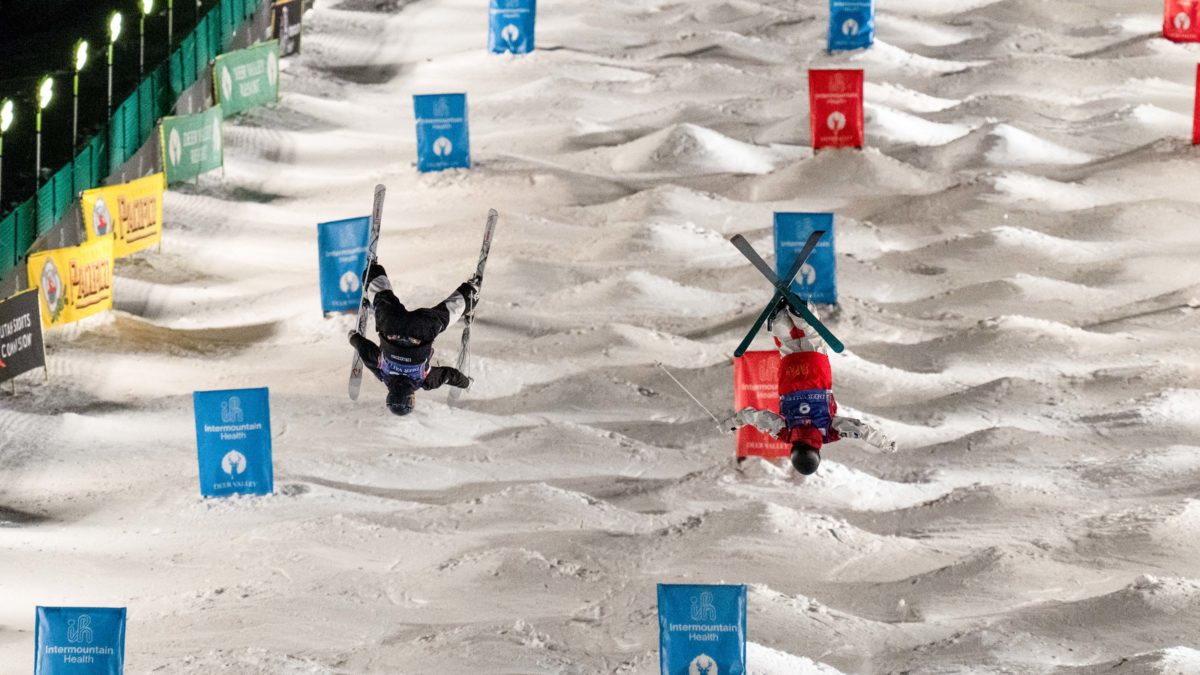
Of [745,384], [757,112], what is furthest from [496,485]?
[757,112]

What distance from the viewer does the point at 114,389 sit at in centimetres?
1872

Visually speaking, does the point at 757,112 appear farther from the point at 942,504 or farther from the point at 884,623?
the point at 884,623

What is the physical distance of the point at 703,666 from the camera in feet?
34.7

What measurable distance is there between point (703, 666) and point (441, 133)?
50.5 ft

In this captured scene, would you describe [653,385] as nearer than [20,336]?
No

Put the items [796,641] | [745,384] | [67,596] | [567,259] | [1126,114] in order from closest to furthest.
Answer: [796,641] → [67,596] → [745,384] → [567,259] → [1126,114]

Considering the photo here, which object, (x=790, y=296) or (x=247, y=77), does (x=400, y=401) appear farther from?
(x=247, y=77)

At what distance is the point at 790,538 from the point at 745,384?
3.79ft

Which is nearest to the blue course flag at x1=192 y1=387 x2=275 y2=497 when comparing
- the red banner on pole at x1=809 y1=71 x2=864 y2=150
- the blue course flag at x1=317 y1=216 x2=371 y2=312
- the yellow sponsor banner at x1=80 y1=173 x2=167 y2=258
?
the blue course flag at x1=317 y1=216 x2=371 y2=312

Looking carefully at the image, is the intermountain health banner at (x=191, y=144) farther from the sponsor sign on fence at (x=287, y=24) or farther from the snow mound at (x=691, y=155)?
the sponsor sign on fence at (x=287, y=24)

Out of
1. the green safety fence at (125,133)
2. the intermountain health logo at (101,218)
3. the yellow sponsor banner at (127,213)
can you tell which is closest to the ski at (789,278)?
the green safety fence at (125,133)

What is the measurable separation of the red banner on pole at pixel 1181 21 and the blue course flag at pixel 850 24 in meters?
4.37

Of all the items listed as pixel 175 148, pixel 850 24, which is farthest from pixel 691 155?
pixel 175 148

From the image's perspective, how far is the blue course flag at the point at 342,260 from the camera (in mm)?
18859
